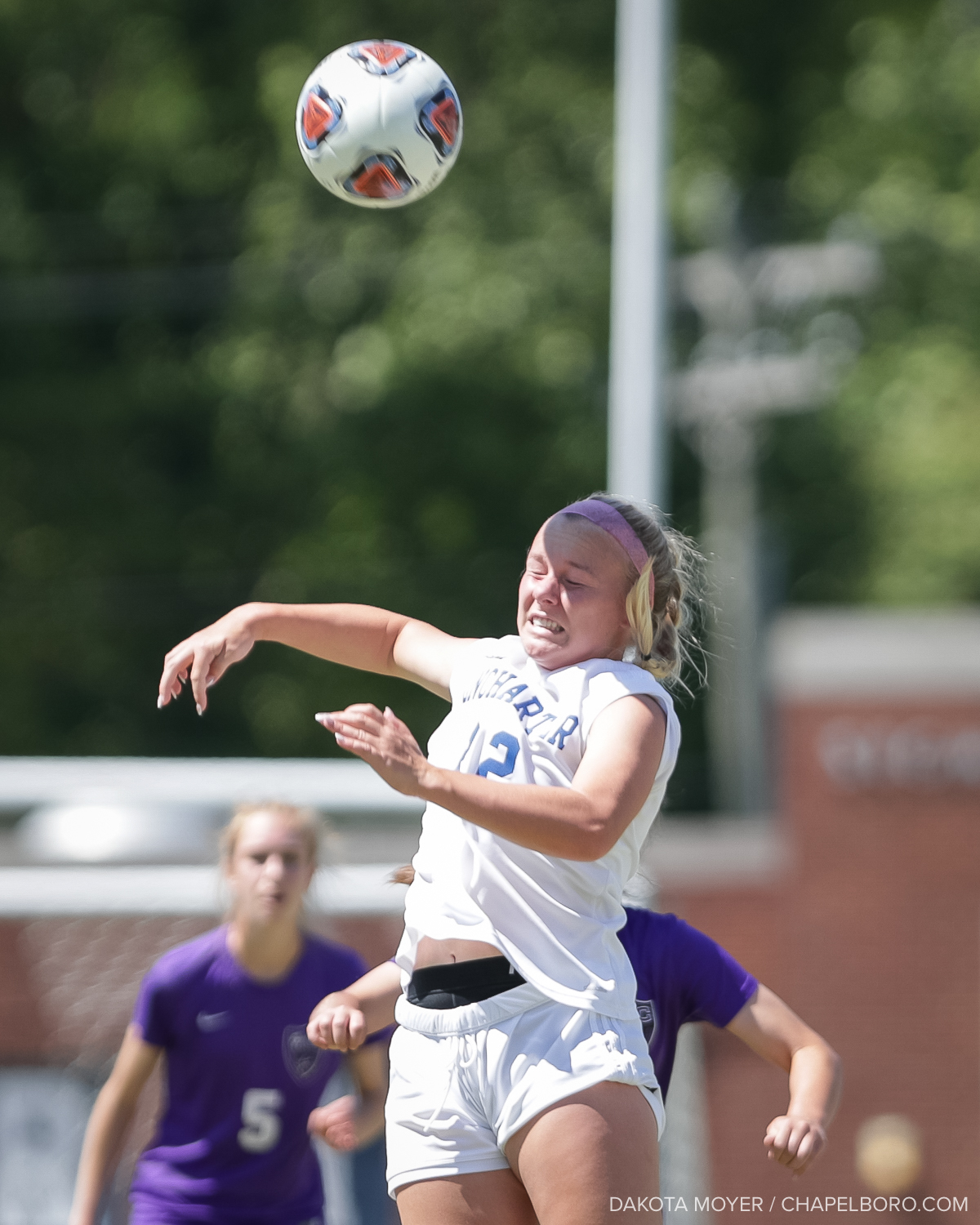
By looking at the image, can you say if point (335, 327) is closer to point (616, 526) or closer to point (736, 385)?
point (736, 385)

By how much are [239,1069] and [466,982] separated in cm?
165

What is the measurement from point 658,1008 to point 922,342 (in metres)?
17.5

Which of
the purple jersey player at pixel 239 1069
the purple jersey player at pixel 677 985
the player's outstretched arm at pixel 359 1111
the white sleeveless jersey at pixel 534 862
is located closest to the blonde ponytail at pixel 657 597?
the white sleeveless jersey at pixel 534 862

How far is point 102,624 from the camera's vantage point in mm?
19969

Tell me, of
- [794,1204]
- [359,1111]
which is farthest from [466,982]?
[794,1204]

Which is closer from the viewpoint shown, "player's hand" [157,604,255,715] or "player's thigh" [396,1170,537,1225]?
"player's thigh" [396,1170,537,1225]

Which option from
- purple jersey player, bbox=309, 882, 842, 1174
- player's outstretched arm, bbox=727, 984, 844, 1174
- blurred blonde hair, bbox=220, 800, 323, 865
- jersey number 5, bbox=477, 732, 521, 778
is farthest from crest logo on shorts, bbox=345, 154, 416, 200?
player's outstretched arm, bbox=727, 984, 844, 1174

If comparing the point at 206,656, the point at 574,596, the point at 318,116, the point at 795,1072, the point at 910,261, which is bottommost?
the point at 795,1072

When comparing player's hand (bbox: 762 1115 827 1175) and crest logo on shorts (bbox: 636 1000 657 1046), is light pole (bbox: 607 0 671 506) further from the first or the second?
player's hand (bbox: 762 1115 827 1175)

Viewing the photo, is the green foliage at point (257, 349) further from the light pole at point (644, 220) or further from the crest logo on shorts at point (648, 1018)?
the crest logo on shorts at point (648, 1018)

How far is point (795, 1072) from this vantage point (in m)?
3.04

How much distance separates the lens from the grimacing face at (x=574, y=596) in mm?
2969

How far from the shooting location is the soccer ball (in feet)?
12.0

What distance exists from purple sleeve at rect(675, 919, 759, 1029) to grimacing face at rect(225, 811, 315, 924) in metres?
1.43
